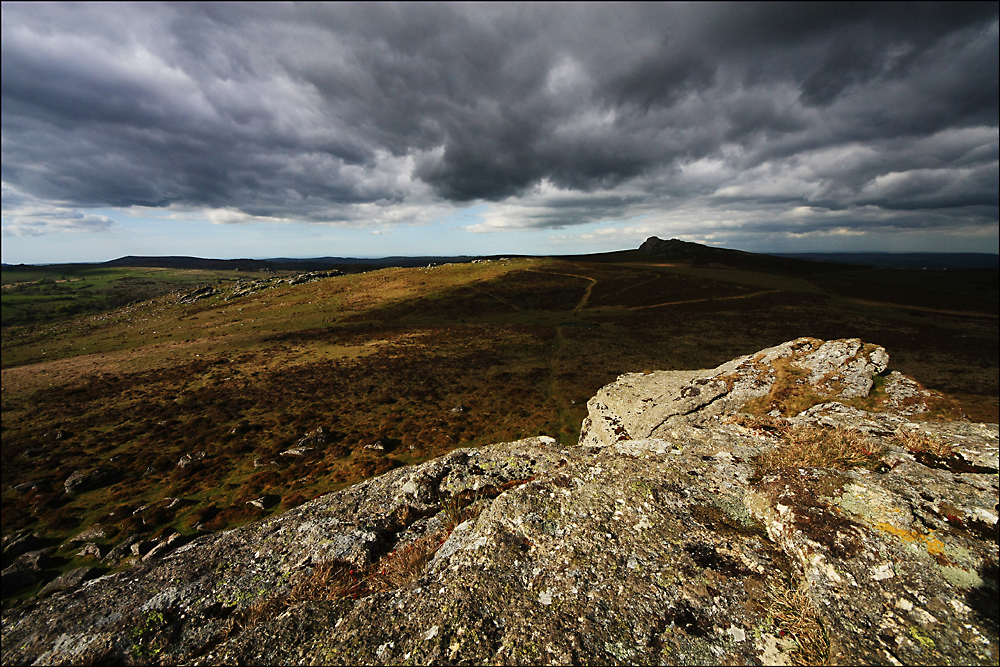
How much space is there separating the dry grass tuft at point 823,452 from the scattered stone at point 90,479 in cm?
3175

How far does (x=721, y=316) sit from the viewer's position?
199 ft

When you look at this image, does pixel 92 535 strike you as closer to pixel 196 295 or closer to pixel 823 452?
pixel 823 452

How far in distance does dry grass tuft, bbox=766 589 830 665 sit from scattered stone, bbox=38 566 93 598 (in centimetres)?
2068

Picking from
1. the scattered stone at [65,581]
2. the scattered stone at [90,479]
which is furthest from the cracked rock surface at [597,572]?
the scattered stone at [90,479]

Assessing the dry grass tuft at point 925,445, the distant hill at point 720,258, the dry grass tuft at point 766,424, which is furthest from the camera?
the distant hill at point 720,258

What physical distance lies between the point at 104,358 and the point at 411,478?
234 ft

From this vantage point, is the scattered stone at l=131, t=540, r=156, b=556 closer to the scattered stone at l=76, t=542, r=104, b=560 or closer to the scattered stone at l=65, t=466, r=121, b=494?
the scattered stone at l=76, t=542, r=104, b=560

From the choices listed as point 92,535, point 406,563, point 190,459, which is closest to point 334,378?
point 190,459

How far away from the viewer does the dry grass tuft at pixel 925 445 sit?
23.8ft

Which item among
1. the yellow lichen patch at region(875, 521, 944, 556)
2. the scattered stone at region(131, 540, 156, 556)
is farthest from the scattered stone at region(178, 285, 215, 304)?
the yellow lichen patch at region(875, 521, 944, 556)

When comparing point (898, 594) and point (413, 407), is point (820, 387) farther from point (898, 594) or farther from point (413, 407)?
point (413, 407)

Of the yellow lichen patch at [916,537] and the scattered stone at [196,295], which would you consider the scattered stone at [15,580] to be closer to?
the yellow lichen patch at [916,537]

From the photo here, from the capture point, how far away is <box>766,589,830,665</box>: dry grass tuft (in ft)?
12.1

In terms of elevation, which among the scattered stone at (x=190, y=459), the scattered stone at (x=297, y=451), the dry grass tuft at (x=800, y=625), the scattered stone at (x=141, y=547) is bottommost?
the scattered stone at (x=297, y=451)
